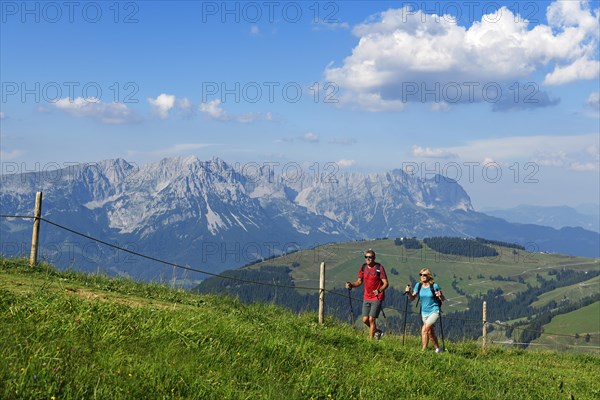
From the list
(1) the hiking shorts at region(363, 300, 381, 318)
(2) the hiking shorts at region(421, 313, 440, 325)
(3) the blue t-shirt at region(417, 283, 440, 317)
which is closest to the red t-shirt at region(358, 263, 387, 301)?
(1) the hiking shorts at region(363, 300, 381, 318)

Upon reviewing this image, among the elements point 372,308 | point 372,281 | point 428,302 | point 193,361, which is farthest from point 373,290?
point 193,361

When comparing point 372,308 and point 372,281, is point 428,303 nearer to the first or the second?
point 372,308

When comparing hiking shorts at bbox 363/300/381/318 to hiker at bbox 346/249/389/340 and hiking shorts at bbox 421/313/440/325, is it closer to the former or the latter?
hiker at bbox 346/249/389/340

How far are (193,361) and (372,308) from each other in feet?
34.5

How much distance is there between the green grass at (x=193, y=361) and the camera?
22.6ft

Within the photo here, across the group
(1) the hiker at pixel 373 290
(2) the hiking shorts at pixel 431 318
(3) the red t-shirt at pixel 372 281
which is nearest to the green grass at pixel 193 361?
(2) the hiking shorts at pixel 431 318

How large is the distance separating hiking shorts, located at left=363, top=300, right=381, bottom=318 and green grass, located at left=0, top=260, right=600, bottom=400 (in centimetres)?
375

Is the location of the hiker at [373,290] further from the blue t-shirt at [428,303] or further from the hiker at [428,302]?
the blue t-shirt at [428,303]

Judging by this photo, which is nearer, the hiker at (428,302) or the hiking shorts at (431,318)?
the hiking shorts at (431,318)

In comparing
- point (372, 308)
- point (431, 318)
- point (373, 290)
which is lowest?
point (431, 318)

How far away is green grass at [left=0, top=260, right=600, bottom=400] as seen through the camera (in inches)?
271

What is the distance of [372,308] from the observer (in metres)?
17.9

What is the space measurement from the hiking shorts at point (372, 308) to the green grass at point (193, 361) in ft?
12.3

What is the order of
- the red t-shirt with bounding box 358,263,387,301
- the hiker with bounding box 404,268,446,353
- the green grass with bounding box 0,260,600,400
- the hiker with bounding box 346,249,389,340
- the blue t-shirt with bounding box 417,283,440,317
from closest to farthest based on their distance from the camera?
the green grass with bounding box 0,260,600,400 → the hiker with bounding box 404,268,446,353 → the blue t-shirt with bounding box 417,283,440,317 → the hiker with bounding box 346,249,389,340 → the red t-shirt with bounding box 358,263,387,301
